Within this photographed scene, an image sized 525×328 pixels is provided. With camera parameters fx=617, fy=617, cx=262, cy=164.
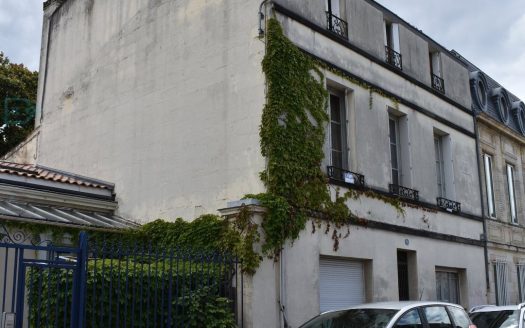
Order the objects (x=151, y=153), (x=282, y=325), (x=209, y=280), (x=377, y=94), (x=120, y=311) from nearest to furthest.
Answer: (x=120, y=311) < (x=209, y=280) < (x=282, y=325) < (x=151, y=153) < (x=377, y=94)

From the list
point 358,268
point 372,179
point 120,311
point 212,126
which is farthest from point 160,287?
point 372,179

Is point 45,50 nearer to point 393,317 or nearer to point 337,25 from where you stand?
point 337,25

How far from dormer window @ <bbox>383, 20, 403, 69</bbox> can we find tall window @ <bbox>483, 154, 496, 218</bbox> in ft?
18.4

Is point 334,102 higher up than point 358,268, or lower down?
higher up

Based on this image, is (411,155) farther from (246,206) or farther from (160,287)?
(160,287)

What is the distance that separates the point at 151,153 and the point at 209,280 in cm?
443

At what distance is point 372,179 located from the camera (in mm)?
13945

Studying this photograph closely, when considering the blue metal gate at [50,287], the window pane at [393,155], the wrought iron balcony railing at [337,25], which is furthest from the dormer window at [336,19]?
the blue metal gate at [50,287]

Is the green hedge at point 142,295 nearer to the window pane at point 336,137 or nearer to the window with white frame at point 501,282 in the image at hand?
the window pane at point 336,137

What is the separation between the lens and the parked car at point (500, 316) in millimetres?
11109

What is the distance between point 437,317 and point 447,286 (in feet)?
26.4

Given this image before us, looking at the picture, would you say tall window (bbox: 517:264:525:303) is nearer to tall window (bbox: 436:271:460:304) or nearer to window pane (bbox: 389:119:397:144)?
tall window (bbox: 436:271:460:304)

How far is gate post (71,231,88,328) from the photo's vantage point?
823 centimetres

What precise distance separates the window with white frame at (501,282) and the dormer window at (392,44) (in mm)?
7180
